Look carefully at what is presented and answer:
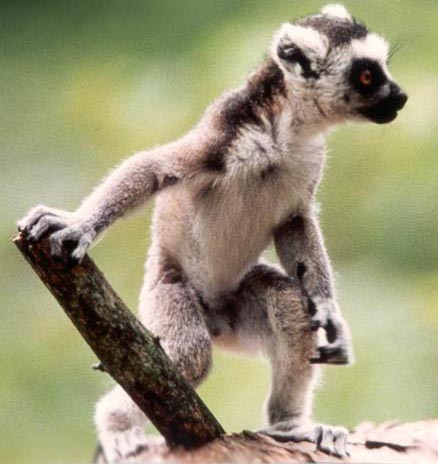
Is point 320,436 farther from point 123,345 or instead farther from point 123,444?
point 123,345

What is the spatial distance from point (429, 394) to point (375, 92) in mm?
1467

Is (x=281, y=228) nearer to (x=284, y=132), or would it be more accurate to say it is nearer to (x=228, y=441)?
(x=284, y=132)

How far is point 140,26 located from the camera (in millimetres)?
4887

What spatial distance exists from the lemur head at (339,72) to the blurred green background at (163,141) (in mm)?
584

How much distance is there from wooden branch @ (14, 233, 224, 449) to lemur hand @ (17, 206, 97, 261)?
2 centimetres

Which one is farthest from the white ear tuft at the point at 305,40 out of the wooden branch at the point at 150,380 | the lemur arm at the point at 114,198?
the wooden branch at the point at 150,380

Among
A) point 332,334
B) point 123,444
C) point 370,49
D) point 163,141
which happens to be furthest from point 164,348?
point 163,141

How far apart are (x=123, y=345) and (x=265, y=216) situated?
0.87 metres

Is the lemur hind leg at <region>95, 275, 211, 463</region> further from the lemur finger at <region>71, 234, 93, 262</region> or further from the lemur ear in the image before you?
the lemur ear

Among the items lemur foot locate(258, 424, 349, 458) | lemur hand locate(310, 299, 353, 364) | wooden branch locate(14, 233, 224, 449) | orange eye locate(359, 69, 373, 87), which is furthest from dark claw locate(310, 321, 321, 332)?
orange eye locate(359, 69, 373, 87)

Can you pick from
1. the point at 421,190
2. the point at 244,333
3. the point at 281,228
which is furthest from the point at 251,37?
the point at 244,333

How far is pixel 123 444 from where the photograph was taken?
119 inches

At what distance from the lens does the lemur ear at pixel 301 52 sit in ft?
11.0

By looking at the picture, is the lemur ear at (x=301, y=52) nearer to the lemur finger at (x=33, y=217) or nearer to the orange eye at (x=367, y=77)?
the orange eye at (x=367, y=77)
